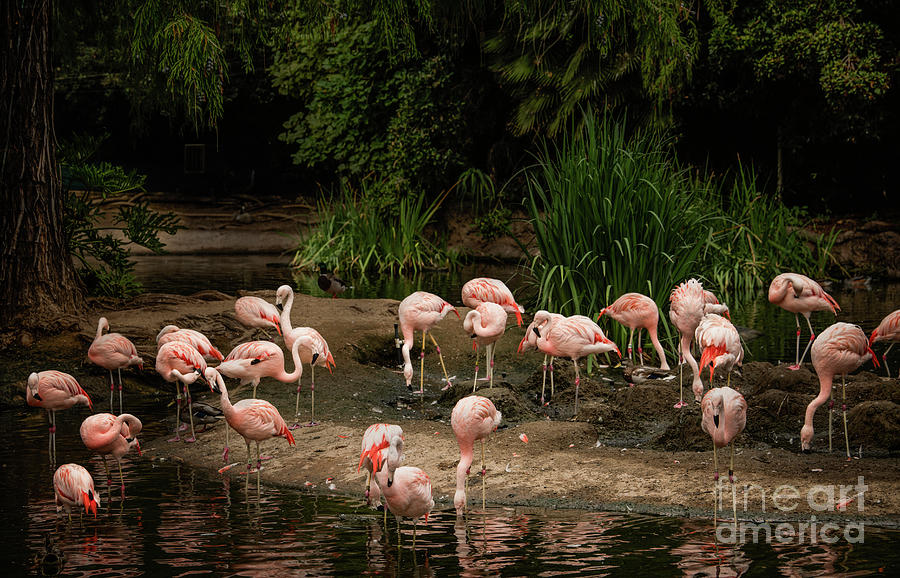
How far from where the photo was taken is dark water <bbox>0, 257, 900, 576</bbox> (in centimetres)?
430

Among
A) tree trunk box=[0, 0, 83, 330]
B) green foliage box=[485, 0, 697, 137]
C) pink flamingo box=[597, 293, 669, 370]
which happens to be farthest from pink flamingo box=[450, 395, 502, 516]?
green foliage box=[485, 0, 697, 137]

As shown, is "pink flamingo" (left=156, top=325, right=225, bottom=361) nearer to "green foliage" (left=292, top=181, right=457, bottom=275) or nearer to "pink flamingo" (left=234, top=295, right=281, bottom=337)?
"pink flamingo" (left=234, top=295, right=281, bottom=337)

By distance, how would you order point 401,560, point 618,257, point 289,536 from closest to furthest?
point 401,560 < point 289,536 < point 618,257

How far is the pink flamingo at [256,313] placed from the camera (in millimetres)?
8305

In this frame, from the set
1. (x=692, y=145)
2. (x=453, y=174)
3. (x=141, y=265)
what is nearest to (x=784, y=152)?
(x=692, y=145)

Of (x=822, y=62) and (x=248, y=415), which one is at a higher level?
(x=822, y=62)

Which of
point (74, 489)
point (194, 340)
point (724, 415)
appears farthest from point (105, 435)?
point (724, 415)

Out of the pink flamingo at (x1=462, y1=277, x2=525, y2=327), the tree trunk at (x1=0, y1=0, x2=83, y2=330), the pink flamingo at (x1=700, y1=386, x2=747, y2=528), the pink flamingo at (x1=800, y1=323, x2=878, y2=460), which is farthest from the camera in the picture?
the tree trunk at (x1=0, y1=0, x2=83, y2=330)

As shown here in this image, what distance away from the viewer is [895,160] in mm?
17344

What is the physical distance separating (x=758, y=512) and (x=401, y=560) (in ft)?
5.91

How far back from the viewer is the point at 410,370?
25.0 ft

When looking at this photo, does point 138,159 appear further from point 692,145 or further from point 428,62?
point 692,145

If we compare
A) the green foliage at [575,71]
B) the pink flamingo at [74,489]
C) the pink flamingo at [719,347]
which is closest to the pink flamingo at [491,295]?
the pink flamingo at [719,347]

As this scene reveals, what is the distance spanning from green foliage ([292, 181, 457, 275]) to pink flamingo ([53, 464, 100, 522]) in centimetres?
1116
